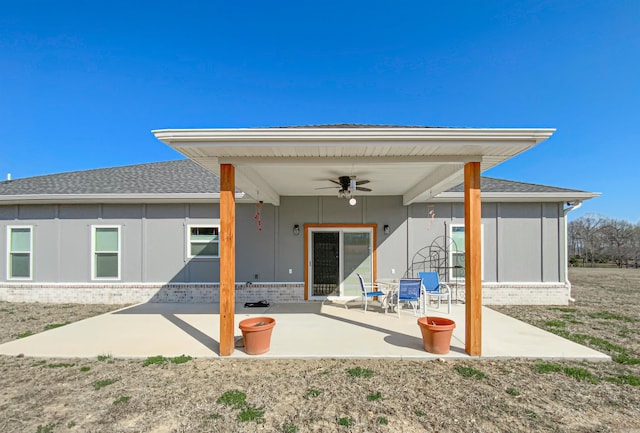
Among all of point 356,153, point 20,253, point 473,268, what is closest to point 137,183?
point 20,253

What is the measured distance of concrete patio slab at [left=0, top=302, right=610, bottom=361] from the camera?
4234 millimetres

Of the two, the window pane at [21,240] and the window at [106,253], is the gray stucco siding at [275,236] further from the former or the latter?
the window pane at [21,240]

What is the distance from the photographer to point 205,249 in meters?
8.23

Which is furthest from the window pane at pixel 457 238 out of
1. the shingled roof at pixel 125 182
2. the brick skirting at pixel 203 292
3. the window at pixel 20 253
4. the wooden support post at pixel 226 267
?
the window at pixel 20 253

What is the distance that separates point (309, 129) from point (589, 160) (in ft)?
70.1

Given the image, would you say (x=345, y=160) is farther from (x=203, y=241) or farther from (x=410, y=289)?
(x=203, y=241)

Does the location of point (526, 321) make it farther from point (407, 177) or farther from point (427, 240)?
point (407, 177)

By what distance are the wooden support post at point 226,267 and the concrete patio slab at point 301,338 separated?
31 cm

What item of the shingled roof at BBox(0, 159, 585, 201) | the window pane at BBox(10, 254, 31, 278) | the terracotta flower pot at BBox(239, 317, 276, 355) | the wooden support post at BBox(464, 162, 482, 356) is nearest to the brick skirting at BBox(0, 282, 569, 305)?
the window pane at BBox(10, 254, 31, 278)

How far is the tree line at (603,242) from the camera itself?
2402 cm

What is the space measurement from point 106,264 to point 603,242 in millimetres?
36816

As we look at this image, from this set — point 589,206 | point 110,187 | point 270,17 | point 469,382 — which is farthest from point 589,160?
point 589,206

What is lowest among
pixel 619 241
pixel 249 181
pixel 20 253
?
pixel 619 241

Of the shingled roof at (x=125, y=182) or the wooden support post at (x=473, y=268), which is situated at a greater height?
the shingled roof at (x=125, y=182)
